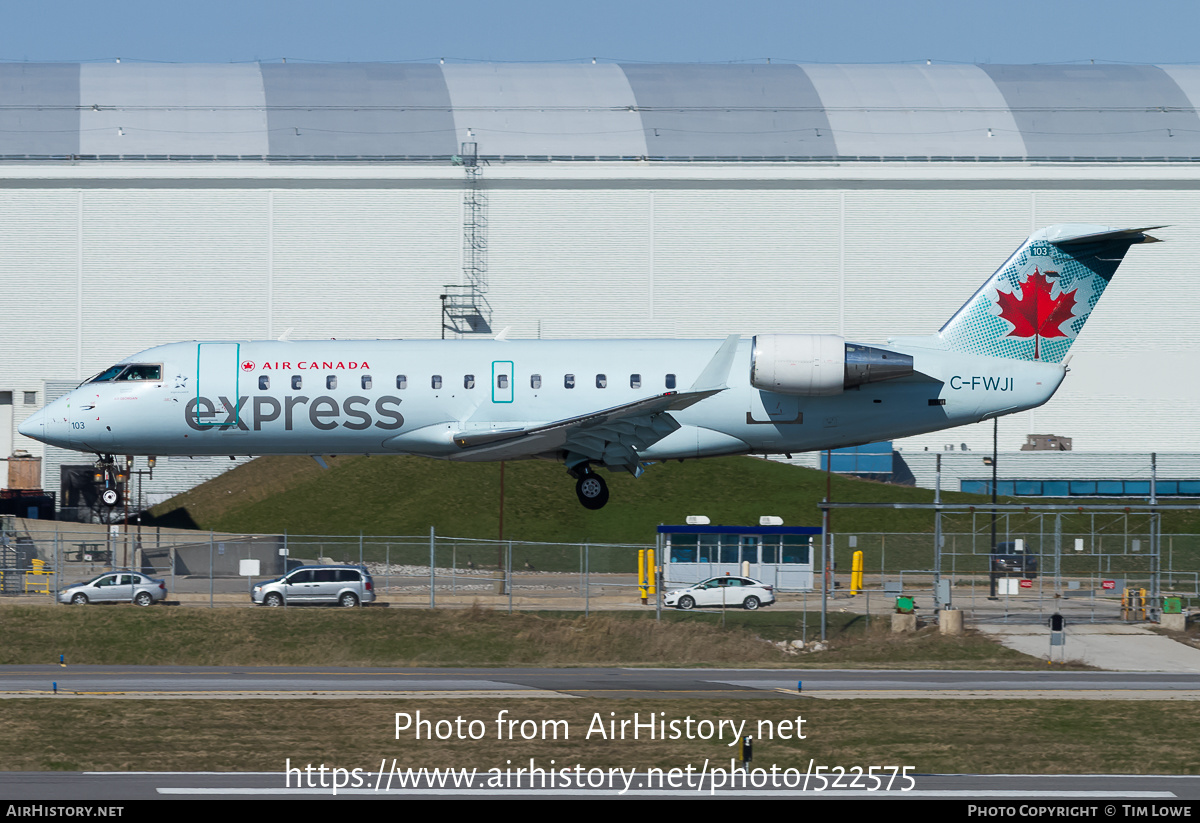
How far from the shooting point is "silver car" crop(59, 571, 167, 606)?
5178cm

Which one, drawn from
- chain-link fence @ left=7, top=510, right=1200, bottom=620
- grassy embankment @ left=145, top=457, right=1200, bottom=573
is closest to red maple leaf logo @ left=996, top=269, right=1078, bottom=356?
chain-link fence @ left=7, top=510, right=1200, bottom=620

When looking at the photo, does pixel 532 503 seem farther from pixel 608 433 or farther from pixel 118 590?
pixel 608 433

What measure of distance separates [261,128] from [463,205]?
47.3 feet

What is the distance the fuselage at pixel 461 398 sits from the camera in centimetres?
3641

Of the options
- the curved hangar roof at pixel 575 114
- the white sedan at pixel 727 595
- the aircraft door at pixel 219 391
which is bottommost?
the white sedan at pixel 727 595

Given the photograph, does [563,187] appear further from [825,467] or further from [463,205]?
[825,467]

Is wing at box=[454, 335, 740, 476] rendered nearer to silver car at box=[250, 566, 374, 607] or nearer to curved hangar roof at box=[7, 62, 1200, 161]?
silver car at box=[250, 566, 374, 607]

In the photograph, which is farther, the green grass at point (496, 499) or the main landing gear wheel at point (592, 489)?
the green grass at point (496, 499)

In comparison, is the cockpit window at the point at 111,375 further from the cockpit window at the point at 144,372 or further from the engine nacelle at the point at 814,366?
the engine nacelle at the point at 814,366

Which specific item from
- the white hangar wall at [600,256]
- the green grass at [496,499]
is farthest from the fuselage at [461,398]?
the white hangar wall at [600,256]

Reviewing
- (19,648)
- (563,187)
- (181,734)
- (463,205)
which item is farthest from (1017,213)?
(181,734)

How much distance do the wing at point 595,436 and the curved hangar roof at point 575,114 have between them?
55116 millimetres

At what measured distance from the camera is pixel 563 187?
88.2 meters

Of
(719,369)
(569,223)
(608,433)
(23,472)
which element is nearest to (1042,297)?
(719,369)
